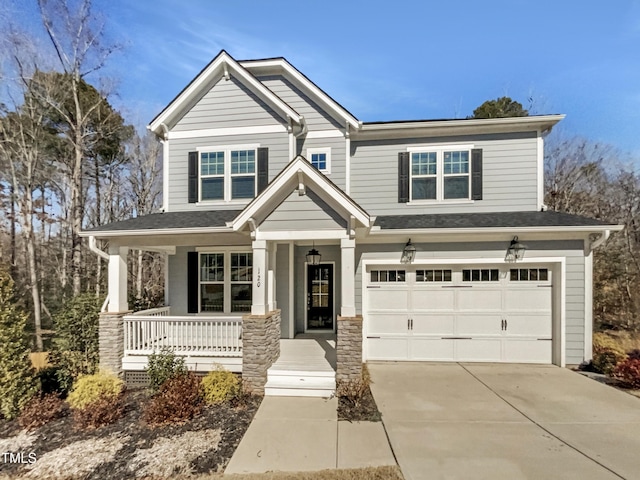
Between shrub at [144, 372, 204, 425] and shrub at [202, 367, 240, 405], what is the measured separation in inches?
5.0

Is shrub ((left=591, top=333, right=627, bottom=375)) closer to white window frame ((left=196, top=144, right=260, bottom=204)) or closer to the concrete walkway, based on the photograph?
the concrete walkway

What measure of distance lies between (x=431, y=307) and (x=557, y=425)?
351 cm

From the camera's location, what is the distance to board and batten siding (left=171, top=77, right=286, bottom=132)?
879cm

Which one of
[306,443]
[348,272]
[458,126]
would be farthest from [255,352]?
[458,126]

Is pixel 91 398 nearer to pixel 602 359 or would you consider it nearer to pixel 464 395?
pixel 464 395

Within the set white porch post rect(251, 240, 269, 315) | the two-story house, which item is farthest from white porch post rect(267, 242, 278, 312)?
white porch post rect(251, 240, 269, 315)

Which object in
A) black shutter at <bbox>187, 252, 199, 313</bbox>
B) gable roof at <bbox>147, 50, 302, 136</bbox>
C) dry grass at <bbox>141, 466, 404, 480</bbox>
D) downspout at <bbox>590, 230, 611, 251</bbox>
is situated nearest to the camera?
dry grass at <bbox>141, 466, 404, 480</bbox>

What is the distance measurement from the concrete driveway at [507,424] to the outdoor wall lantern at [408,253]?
264cm

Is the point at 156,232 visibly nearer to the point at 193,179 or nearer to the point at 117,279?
the point at 117,279

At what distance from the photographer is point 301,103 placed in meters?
9.12

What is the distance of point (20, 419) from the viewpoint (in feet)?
17.6

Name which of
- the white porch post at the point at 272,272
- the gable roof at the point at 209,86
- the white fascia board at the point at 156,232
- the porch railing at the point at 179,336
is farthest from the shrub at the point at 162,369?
the gable roof at the point at 209,86

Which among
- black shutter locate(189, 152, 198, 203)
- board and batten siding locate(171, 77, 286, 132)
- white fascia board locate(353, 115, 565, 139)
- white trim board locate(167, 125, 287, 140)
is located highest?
board and batten siding locate(171, 77, 286, 132)

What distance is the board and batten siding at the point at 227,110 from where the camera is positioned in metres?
8.79
